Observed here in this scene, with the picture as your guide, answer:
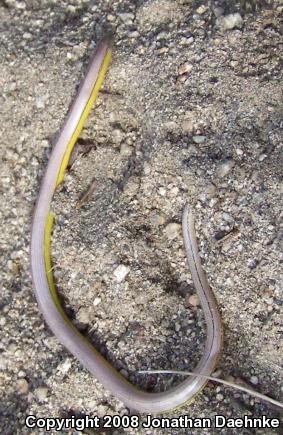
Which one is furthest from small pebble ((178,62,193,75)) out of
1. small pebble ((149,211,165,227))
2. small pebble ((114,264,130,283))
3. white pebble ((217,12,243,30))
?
small pebble ((114,264,130,283))

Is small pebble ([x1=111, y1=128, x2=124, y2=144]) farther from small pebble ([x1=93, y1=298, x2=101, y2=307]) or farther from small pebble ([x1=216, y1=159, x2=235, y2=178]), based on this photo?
small pebble ([x1=93, y1=298, x2=101, y2=307])

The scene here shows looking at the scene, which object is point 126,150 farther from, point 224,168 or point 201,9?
point 201,9

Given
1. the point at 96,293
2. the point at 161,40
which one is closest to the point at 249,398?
the point at 96,293

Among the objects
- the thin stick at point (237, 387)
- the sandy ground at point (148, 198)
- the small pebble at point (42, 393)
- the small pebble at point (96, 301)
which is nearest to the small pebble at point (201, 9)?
the sandy ground at point (148, 198)

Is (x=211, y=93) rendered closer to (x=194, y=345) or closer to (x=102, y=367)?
(x=194, y=345)

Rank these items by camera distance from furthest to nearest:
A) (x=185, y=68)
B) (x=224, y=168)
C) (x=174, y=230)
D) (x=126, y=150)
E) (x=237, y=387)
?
(x=126, y=150) → (x=185, y=68) → (x=174, y=230) → (x=224, y=168) → (x=237, y=387)

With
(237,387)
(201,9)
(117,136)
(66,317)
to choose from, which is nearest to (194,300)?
(237,387)
